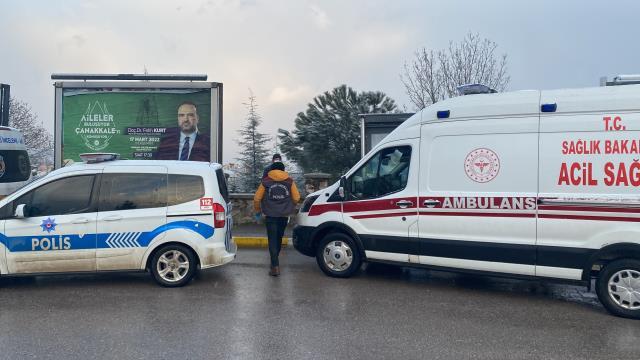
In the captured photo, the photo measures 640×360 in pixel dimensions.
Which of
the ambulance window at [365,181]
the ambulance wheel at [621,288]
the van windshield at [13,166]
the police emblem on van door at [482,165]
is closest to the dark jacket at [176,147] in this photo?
the van windshield at [13,166]

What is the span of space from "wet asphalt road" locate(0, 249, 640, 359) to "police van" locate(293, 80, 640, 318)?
496 mm

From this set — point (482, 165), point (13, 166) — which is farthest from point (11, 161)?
point (482, 165)

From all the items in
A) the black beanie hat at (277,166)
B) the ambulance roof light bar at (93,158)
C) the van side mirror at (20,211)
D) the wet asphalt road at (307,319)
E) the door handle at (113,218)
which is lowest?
the wet asphalt road at (307,319)

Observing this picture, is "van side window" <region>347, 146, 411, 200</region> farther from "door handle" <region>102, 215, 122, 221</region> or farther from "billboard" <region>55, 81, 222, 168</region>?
"billboard" <region>55, 81, 222, 168</region>

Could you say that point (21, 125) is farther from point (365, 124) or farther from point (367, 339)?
point (367, 339)

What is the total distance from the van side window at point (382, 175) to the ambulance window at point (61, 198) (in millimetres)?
3518

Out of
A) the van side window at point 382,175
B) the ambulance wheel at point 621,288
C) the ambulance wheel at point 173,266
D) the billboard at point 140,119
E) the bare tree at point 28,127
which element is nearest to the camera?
the ambulance wheel at point 621,288

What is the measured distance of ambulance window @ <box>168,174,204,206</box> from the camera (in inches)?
292

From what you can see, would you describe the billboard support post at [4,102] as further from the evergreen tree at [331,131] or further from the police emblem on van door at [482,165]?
the police emblem on van door at [482,165]

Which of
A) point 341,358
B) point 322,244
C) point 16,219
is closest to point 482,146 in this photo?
point 322,244

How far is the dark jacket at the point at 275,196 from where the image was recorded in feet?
26.8

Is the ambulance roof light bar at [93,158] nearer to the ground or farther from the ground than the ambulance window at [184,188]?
farther from the ground

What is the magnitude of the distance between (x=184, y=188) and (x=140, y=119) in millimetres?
7066

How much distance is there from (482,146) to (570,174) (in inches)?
41.3
